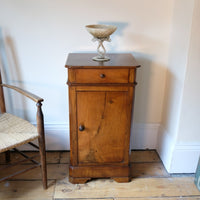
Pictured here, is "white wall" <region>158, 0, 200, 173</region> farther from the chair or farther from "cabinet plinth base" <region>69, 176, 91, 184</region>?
the chair

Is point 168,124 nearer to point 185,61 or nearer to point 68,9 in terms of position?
point 185,61

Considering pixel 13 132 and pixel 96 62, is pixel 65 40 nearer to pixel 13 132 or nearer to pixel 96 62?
pixel 96 62

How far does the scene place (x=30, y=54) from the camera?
1.76 meters

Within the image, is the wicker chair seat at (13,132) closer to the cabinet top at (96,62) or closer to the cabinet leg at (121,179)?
the cabinet top at (96,62)

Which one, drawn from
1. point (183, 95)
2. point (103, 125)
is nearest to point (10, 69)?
→ point (103, 125)

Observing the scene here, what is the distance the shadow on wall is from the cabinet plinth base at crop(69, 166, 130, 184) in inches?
25.8

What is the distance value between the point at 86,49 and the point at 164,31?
0.60m

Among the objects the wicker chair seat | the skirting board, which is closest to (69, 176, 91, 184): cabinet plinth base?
the wicker chair seat

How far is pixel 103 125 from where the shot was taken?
1.55 meters

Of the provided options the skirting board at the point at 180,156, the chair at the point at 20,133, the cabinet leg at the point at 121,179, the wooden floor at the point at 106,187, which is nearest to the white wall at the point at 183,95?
the skirting board at the point at 180,156

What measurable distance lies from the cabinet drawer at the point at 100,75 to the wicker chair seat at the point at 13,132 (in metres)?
0.43

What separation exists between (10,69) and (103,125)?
0.86 meters

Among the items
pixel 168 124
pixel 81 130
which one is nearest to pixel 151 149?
pixel 168 124

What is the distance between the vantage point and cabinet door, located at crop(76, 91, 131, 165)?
4.85 ft
